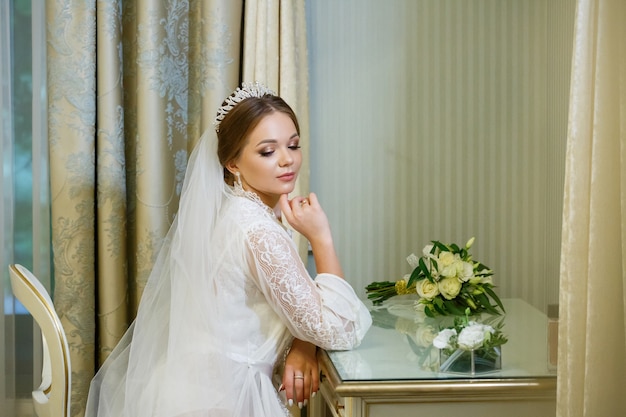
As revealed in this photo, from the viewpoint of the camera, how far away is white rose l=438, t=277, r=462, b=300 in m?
2.54

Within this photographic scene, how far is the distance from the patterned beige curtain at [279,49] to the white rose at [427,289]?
1.67 ft

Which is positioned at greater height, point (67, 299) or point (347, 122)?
point (347, 122)

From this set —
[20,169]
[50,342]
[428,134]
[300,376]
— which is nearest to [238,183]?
[300,376]

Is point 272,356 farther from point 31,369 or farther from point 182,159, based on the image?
point 31,369

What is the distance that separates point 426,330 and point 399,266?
2.40 feet

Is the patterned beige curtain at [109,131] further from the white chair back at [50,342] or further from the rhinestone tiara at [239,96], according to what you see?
the white chair back at [50,342]

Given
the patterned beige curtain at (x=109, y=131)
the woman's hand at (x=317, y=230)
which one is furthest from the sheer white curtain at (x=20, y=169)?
the woman's hand at (x=317, y=230)

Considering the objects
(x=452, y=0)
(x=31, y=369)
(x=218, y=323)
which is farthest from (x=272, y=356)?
(x=452, y=0)

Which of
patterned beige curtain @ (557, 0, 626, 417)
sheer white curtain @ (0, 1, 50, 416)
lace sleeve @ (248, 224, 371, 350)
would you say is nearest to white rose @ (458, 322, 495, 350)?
lace sleeve @ (248, 224, 371, 350)

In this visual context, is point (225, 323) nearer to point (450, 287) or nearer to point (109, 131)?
point (450, 287)

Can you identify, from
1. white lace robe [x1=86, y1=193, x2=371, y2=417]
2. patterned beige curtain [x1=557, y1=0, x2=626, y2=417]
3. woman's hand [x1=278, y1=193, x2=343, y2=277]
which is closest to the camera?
patterned beige curtain [x1=557, y1=0, x2=626, y2=417]

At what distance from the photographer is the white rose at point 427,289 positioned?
8.40 feet

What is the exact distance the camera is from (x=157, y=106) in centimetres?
290

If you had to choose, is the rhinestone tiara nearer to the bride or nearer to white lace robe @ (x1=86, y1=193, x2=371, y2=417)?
the bride
